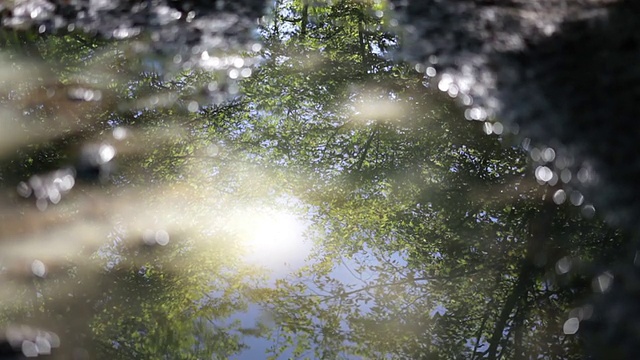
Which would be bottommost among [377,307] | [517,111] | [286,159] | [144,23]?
[286,159]

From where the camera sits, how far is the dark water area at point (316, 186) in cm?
304

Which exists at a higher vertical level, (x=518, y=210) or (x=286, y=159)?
(x=518, y=210)

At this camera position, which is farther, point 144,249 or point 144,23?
point 144,23

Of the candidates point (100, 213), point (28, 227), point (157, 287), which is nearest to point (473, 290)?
point (157, 287)

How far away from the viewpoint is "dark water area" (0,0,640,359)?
3043mm

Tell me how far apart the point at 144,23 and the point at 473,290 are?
3878 mm

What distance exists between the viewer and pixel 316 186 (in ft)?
15.3

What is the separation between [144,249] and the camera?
138 inches

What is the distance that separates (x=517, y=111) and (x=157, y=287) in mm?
2623

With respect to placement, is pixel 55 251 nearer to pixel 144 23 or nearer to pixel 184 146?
pixel 184 146

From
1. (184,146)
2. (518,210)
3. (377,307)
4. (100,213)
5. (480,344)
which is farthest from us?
(184,146)

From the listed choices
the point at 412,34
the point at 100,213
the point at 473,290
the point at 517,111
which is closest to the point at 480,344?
the point at 473,290

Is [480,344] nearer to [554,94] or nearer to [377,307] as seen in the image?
[377,307]

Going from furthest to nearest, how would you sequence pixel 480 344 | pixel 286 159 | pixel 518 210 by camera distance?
pixel 286 159
pixel 518 210
pixel 480 344
